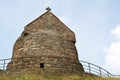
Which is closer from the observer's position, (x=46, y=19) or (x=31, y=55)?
(x=31, y=55)

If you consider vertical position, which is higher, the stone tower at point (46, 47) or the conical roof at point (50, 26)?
the conical roof at point (50, 26)

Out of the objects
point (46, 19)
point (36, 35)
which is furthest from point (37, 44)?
point (46, 19)

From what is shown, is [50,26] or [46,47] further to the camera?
[50,26]

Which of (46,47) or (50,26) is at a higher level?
(50,26)

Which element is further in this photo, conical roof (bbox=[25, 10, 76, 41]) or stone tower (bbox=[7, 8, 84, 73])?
conical roof (bbox=[25, 10, 76, 41])

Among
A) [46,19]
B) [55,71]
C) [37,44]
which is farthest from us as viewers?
[46,19]

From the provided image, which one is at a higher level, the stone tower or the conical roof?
the conical roof

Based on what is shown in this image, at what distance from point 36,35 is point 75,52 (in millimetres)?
3165

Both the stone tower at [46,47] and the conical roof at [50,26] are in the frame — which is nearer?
the stone tower at [46,47]

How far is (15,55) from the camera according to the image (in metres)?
25.6

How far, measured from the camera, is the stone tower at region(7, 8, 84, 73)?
2383cm

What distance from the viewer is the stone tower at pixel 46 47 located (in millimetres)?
23828

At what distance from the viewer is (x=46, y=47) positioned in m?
24.6

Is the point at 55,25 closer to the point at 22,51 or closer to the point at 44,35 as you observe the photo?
the point at 44,35
